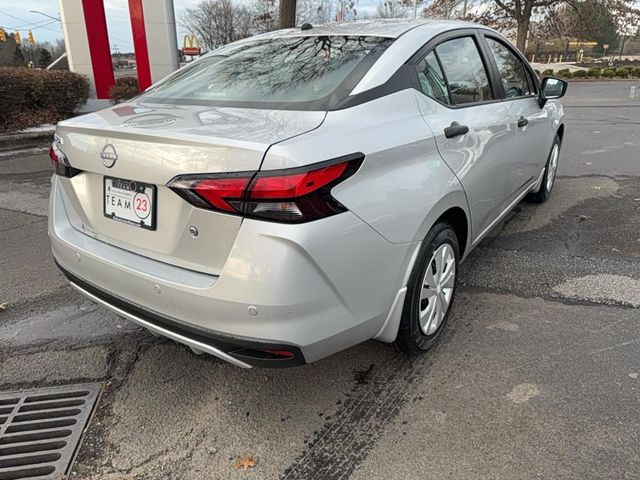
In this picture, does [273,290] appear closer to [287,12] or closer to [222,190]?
[222,190]

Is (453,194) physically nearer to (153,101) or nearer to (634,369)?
(634,369)

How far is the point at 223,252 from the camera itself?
73.3 inches

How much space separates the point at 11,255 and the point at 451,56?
3.77 meters

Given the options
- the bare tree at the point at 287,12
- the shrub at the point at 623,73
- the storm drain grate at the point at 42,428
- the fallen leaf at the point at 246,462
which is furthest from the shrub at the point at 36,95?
the shrub at the point at 623,73

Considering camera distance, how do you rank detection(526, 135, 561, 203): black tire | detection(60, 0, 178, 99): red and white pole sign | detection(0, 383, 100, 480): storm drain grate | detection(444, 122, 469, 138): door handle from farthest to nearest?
detection(60, 0, 178, 99): red and white pole sign
detection(526, 135, 561, 203): black tire
detection(444, 122, 469, 138): door handle
detection(0, 383, 100, 480): storm drain grate

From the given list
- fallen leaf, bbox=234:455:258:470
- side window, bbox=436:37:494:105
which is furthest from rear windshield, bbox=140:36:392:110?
fallen leaf, bbox=234:455:258:470

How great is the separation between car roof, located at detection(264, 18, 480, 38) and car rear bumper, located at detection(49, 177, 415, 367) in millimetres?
1327

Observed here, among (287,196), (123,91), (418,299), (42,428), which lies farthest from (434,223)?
(123,91)

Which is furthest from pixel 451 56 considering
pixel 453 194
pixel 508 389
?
pixel 508 389

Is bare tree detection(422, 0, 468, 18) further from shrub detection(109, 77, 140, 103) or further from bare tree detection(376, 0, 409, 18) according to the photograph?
shrub detection(109, 77, 140, 103)

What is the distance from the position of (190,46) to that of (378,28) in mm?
34859

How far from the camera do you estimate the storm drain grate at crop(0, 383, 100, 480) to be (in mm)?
2139

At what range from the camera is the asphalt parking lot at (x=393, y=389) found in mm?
2104

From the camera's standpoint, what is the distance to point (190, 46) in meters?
34.5
